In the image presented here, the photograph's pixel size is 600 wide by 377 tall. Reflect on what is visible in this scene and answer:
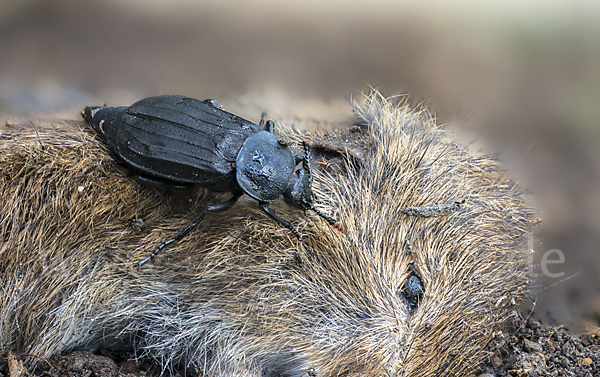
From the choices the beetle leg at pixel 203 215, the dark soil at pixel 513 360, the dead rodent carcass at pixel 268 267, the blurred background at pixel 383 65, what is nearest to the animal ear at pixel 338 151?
the dead rodent carcass at pixel 268 267

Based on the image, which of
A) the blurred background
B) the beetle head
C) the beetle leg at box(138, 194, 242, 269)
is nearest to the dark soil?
the blurred background

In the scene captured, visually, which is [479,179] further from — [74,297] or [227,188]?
[74,297]

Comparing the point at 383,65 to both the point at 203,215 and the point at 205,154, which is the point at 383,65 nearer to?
the point at 205,154

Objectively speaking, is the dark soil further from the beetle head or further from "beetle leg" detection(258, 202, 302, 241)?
the beetle head

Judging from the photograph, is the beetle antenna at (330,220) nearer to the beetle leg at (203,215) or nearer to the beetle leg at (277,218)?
the beetle leg at (277,218)

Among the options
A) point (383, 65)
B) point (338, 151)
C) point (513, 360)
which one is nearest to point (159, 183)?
point (338, 151)
